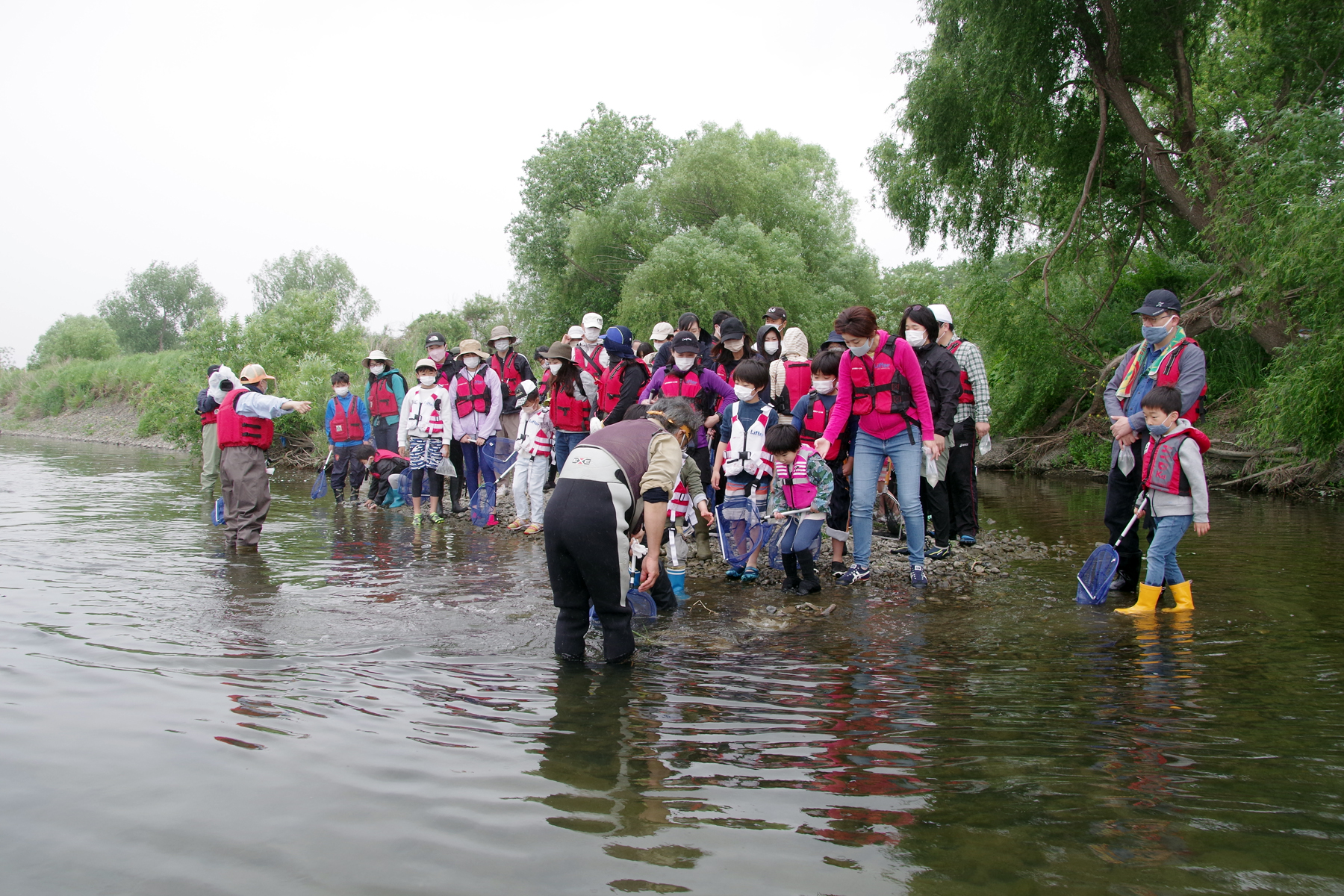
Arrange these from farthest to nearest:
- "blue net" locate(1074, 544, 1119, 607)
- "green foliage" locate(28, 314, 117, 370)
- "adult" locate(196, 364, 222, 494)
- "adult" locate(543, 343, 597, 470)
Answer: "green foliage" locate(28, 314, 117, 370), "adult" locate(196, 364, 222, 494), "adult" locate(543, 343, 597, 470), "blue net" locate(1074, 544, 1119, 607)

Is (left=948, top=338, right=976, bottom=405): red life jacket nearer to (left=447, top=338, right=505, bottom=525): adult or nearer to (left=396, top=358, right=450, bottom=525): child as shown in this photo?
(left=447, top=338, right=505, bottom=525): adult

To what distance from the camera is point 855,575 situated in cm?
728

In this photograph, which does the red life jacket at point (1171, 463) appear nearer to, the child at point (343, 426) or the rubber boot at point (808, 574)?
the rubber boot at point (808, 574)

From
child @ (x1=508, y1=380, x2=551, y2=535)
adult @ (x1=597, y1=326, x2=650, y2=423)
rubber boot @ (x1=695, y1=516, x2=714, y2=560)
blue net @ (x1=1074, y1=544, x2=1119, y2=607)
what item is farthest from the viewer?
child @ (x1=508, y1=380, x2=551, y2=535)

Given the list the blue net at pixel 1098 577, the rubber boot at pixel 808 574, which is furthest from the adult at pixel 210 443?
the blue net at pixel 1098 577

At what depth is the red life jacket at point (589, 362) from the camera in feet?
30.8

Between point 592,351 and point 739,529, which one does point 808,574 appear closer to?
point 739,529

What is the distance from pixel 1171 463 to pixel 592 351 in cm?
585

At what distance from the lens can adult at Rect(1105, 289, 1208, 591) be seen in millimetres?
6262

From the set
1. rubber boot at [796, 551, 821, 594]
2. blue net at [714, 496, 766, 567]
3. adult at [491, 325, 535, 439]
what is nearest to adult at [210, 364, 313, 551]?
adult at [491, 325, 535, 439]

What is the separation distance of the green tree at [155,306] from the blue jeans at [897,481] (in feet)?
260

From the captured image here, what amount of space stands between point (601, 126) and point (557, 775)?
43.4 m

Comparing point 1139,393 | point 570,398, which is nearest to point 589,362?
point 570,398

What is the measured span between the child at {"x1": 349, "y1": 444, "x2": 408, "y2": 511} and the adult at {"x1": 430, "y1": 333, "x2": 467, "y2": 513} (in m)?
1.32
